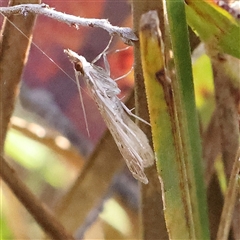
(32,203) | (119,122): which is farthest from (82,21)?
(32,203)

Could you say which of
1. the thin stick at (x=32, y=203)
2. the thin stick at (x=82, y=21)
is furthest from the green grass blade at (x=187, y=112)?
the thin stick at (x=32, y=203)

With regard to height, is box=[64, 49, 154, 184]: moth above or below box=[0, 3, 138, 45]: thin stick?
below

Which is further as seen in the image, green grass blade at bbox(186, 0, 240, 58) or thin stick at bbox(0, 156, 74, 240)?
thin stick at bbox(0, 156, 74, 240)

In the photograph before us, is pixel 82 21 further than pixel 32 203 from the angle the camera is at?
No

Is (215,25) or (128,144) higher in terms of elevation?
(215,25)

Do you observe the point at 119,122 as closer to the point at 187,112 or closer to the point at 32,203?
the point at 187,112

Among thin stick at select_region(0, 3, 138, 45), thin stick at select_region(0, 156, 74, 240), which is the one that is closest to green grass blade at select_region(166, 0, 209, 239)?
thin stick at select_region(0, 3, 138, 45)

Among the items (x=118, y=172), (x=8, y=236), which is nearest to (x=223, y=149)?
(x=118, y=172)

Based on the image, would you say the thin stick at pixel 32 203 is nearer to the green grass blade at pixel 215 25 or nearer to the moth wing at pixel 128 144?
the moth wing at pixel 128 144

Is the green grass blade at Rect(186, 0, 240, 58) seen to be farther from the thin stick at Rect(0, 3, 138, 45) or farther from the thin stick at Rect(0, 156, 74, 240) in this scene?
Answer: the thin stick at Rect(0, 156, 74, 240)
